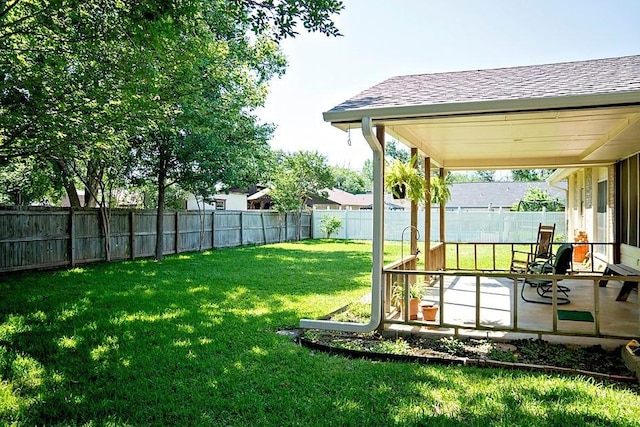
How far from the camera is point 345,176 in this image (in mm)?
59781

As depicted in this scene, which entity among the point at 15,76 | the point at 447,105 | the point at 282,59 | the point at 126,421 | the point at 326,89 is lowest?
the point at 126,421

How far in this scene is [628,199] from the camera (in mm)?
8008

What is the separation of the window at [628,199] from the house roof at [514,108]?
0.37m

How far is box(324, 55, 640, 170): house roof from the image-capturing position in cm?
421

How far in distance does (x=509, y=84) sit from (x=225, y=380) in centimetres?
414

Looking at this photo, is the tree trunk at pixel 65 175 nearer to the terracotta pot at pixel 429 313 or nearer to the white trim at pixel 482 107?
the white trim at pixel 482 107

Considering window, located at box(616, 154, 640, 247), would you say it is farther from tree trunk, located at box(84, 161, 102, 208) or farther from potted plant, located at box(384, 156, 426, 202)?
tree trunk, located at box(84, 161, 102, 208)

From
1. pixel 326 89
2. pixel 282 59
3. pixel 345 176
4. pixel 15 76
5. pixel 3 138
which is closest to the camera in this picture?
pixel 15 76

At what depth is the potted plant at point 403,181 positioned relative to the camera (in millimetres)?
5797

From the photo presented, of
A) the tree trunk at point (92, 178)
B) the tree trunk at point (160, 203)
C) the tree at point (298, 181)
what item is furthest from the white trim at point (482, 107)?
the tree at point (298, 181)

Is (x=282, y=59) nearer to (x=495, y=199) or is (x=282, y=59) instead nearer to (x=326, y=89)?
(x=326, y=89)

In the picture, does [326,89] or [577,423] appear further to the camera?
[326,89]

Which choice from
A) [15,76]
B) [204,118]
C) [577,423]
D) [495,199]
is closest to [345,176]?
[495,199]

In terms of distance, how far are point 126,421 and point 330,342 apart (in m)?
2.24
